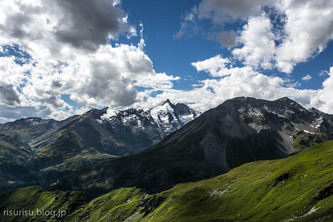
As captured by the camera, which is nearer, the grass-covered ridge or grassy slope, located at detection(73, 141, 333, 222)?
the grass-covered ridge

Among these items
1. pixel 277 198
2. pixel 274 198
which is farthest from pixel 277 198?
pixel 274 198

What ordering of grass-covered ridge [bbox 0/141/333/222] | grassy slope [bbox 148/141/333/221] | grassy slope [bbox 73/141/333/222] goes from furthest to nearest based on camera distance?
grassy slope [bbox 148/141/333/221] < grassy slope [bbox 73/141/333/222] < grass-covered ridge [bbox 0/141/333/222]

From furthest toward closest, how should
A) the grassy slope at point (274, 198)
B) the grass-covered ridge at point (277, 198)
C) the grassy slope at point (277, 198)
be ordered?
the grassy slope at point (274, 198)
the grassy slope at point (277, 198)
the grass-covered ridge at point (277, 198)

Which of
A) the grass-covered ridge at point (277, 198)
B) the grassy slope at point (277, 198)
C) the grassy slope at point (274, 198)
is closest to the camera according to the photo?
the grass-covered ridge at point (277, 198)

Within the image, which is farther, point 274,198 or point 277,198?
point 274,198

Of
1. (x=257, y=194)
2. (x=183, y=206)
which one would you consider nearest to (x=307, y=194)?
(x=257, y=194)

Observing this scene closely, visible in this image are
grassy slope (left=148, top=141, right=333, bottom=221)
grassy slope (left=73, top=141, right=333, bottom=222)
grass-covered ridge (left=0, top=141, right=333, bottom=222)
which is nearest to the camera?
grass-covered ridge (left=0, top=141, right=333, bottom=222)

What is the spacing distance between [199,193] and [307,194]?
76206 mm

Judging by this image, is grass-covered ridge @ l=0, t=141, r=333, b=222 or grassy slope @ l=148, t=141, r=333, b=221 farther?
grassy slope @ l=148, t=141, r=333, b=221

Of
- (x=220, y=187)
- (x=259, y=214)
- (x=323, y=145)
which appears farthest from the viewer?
(x=220, y=187)

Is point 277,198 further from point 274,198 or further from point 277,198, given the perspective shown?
point 274,198

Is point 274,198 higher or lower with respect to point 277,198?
higher

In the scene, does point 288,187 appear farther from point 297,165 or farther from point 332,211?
point 332,211

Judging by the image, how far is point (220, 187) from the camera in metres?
139
